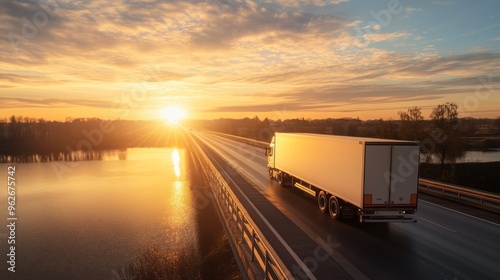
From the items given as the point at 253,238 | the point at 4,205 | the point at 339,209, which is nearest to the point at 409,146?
the point at 339,209

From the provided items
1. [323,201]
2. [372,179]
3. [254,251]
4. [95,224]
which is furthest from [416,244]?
[95,224]

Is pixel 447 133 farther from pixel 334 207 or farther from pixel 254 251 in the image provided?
pixel 254 251

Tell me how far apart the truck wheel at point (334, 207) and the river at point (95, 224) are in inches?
276

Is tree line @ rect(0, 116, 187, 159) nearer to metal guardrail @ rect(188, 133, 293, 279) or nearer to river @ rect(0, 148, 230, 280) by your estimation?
river @ rect(0, 148, 230, 280)

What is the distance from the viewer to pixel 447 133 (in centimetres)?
4738

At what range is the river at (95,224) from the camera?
70.0 feet

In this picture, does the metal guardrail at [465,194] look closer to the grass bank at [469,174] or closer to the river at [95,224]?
the river at [95,224]

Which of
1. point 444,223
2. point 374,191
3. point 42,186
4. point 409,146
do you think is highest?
point 409,146

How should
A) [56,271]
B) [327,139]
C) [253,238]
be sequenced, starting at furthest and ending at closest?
[56,271]
[327,139]
[253,238]

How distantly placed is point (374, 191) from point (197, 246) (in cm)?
1391

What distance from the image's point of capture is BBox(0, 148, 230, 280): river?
2133 cm

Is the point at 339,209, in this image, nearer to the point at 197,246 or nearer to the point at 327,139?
the point at 327,139

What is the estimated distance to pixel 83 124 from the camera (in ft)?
536

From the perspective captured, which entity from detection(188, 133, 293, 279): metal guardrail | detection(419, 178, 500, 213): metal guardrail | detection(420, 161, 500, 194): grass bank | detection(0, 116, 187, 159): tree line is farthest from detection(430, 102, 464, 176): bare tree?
detection(0, 116, 187, 159): tree line
